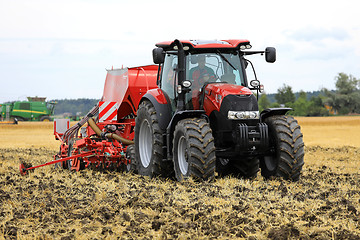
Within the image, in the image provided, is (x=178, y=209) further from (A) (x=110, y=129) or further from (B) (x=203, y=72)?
(A) (x=110, y=129)

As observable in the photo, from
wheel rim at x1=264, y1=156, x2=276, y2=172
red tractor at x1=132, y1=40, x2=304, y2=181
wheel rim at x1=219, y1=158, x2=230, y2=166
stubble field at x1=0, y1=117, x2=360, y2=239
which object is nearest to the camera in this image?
stubble field at x1=0, y1=117, x2=360, y2=239

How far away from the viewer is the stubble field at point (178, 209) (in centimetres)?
539

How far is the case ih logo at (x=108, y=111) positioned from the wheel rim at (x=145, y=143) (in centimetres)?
266

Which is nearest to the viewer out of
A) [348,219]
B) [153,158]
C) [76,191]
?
[348,219]

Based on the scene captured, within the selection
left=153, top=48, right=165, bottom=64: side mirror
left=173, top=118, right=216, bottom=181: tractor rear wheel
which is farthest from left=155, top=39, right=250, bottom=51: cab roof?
left=173, top=118, right=216, bottom=181: tractor rear wheel

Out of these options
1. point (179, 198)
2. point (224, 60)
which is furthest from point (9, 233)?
point (224, 60)

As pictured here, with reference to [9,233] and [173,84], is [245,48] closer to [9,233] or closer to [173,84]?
[173,84]

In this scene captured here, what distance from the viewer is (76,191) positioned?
800cm

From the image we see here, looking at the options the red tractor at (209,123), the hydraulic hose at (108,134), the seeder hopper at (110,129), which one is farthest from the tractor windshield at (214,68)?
the hydraulic hose at (108,134)

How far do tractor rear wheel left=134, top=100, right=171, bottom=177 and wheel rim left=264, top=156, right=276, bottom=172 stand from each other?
1.79 metres

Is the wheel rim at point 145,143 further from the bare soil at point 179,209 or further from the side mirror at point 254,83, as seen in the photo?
the side mirror at point 254,83

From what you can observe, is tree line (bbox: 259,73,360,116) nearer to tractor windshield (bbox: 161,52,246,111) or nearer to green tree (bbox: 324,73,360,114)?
green tree (bbox: 324,73,360,114)

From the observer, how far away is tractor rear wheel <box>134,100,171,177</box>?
29.0 ft

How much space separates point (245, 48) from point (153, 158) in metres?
2.59
